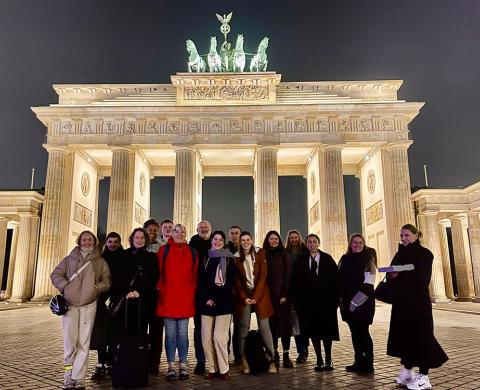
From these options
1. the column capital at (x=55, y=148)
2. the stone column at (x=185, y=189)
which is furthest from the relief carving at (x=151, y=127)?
the column capital at (x=55, y=148)

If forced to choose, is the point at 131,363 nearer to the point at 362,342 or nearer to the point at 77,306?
the point at 77,306

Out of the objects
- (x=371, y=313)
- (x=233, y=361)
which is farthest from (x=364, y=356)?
(x=233, y=361)

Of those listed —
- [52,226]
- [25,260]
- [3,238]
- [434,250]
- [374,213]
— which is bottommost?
[25,260]

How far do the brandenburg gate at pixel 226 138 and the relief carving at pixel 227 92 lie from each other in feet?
0.24

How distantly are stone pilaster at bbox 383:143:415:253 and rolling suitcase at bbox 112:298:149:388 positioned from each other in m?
24.1

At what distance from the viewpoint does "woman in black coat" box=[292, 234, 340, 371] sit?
268 inches

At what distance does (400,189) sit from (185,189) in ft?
48.3

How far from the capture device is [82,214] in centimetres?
3092

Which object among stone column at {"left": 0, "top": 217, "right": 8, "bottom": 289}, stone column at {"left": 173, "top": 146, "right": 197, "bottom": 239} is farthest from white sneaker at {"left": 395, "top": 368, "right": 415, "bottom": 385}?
stone column at {"left": 0, "top": 217, "right": 8, "bottom": 289}

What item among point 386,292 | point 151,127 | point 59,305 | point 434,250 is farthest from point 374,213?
point 59,305

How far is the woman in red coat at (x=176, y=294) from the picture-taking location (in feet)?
20.9

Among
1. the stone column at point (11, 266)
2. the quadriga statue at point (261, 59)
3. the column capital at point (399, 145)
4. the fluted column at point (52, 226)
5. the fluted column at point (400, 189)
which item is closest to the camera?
the fluted column at point (52, 226)

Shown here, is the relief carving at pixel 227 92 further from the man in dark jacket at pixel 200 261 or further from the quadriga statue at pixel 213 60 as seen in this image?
the man in dark jacket at pixel 200 261

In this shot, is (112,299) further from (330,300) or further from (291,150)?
(291,150)
